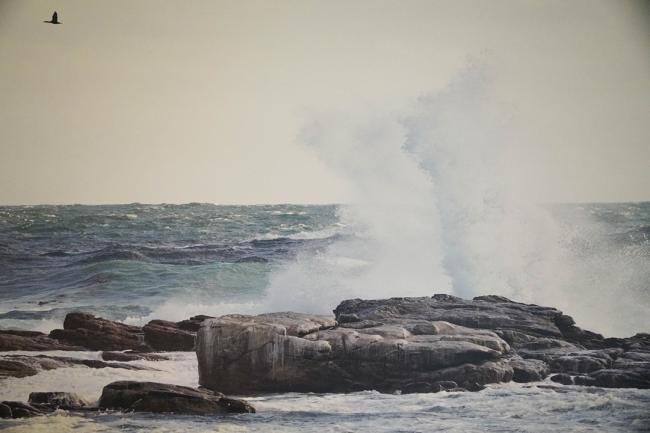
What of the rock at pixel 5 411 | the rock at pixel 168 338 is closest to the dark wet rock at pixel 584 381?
the rock at pixel 168 338

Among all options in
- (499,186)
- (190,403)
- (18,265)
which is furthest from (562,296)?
(18,265)

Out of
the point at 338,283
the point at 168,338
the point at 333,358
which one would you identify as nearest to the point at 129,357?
the point at 168,338

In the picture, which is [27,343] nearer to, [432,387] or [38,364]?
[38,364]

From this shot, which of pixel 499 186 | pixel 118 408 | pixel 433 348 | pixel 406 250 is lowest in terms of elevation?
pixel 118 408

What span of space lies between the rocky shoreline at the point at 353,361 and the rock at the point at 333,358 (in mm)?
16

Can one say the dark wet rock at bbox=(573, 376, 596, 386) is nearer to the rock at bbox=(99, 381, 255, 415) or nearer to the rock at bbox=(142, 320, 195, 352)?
the rock at bbox=(99, 381, 255, 415)

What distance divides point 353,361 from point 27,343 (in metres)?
6.23

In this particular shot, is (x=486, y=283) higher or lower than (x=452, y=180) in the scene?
lower

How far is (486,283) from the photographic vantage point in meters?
15.3

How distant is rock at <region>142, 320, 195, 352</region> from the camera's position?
40.7 feet

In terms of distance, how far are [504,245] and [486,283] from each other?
1.00 metres

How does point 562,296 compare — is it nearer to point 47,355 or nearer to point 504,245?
point 504,245

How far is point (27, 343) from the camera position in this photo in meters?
12.1

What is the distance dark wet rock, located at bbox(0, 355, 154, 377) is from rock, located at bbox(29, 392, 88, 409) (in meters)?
1.15
